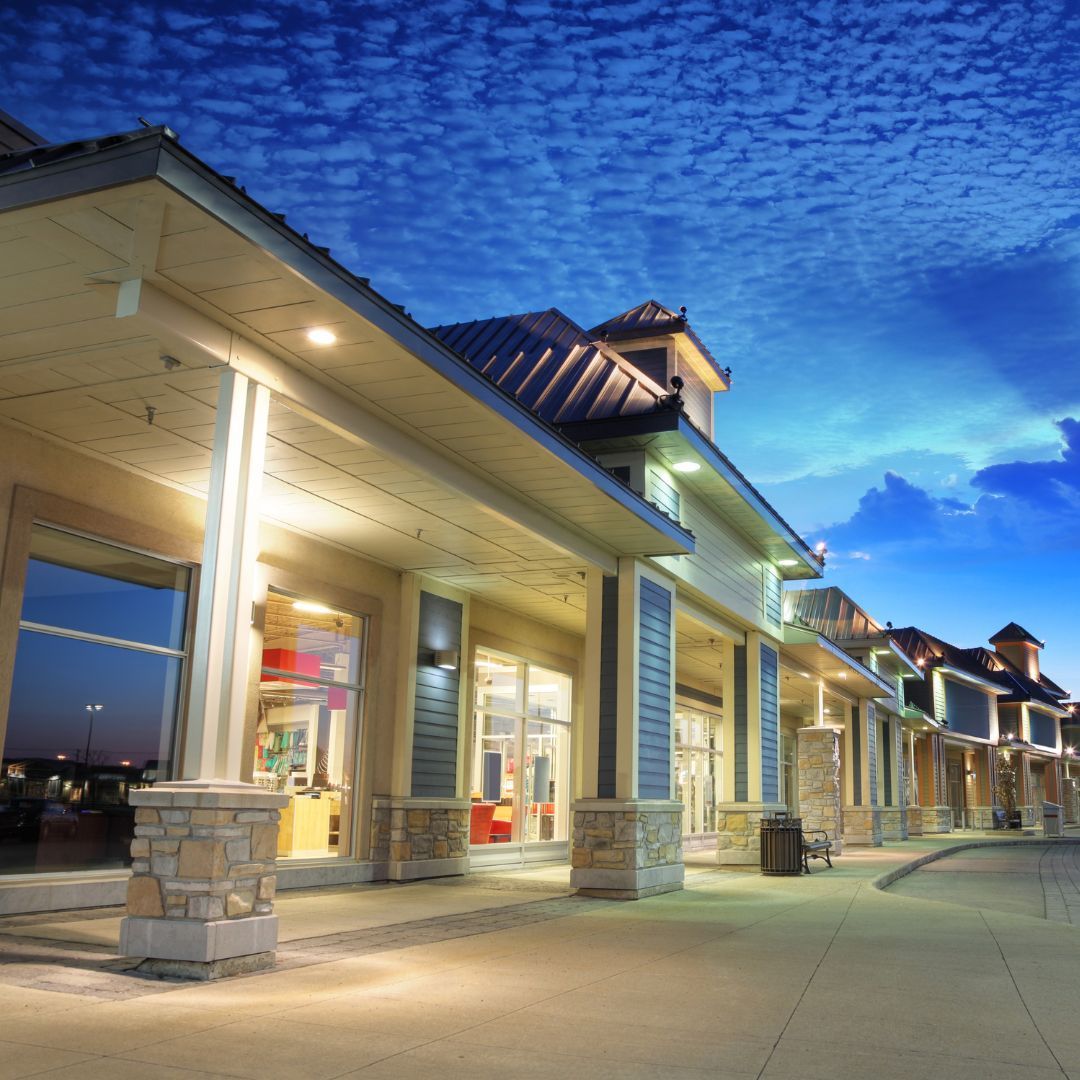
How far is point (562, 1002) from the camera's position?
614 cm

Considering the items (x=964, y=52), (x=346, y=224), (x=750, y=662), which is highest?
(x=346, y=224)

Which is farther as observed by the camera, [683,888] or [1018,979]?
[683,888]

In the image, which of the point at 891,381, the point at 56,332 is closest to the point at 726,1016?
the point at 56,332

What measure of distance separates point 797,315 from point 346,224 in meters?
63.8

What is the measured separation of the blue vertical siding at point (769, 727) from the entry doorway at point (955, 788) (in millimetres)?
31341

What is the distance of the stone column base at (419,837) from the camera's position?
13406 millimetres

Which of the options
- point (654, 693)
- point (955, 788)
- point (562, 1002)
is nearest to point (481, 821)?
point (654, 693)

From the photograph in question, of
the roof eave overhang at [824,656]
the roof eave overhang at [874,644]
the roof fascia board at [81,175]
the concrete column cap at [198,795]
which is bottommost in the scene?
the concrete column cap at [198,795]

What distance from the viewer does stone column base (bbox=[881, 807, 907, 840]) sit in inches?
1284

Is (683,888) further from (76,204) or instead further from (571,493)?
(76,204)

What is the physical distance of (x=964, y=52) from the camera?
14.3 meters

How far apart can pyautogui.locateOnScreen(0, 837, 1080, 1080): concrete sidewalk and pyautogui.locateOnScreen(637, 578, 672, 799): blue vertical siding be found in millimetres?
3090

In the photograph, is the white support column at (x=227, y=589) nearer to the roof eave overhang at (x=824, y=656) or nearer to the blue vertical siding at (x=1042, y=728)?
the roof eave overhang at (x=824, y=656)

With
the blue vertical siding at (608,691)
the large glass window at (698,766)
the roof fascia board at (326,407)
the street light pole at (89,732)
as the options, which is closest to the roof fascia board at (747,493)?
the blue vertical siding at (608,691)
